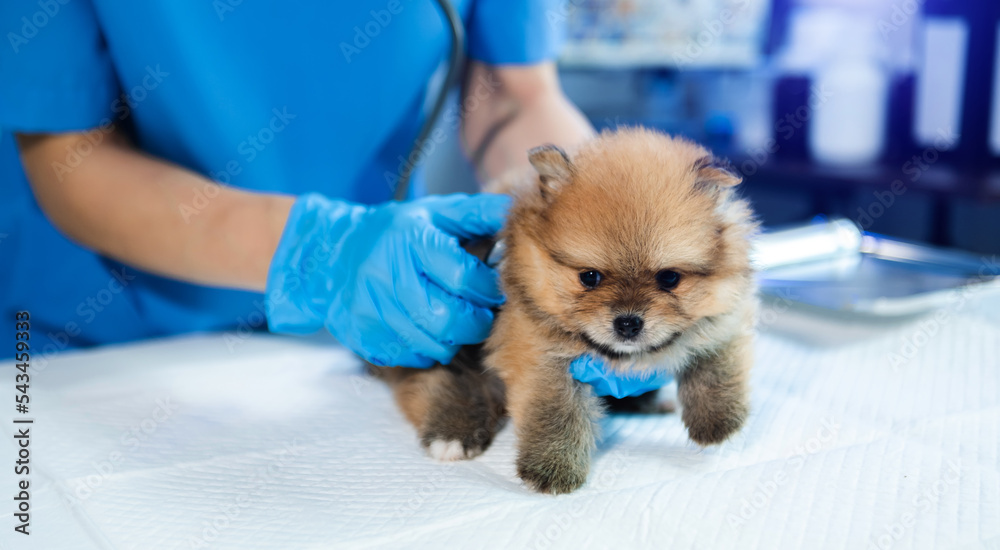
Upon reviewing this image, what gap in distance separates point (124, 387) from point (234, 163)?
0.56 metres

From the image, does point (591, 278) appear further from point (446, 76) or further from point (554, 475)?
point (446, 76)

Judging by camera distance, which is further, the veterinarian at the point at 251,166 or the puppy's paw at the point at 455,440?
the veterinarian at the point at 251,166

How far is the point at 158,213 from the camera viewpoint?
147cm

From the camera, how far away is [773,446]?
114 centimetres

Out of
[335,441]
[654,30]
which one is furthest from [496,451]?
[654,30]

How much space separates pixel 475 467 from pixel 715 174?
56cm

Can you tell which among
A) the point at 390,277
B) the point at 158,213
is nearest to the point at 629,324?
the point at 390,277

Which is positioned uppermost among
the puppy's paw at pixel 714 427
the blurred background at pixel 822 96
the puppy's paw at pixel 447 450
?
the puppy's paw at pixel 447 450

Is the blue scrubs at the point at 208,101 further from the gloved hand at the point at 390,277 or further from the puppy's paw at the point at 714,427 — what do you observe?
the puppy's paw at the point at 714,427

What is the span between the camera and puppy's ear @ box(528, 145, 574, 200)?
1.09 metres

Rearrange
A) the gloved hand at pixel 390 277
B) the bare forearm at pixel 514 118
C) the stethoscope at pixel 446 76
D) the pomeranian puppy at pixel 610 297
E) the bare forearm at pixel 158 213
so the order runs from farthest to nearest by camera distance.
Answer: the bare forearm at pixel 514 118 → the stethoscope at pixel 446 76 → the bare forearm at pixel 158 213 → the gloved hand at pixel 390 277 → the pomeranian puppy at pixel 610 297

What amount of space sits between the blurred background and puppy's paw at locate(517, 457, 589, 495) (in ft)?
4.31

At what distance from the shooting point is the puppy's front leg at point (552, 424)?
1.03 m

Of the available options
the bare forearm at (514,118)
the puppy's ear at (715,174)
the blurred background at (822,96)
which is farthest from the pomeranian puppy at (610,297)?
the blurred background at (822,96)
